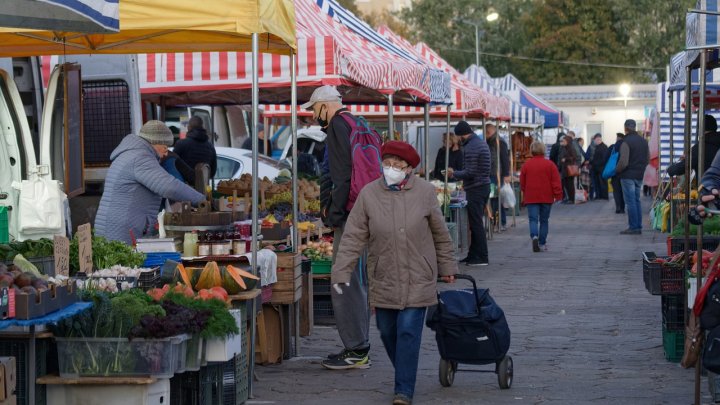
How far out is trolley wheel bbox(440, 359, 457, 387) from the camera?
8.74 m

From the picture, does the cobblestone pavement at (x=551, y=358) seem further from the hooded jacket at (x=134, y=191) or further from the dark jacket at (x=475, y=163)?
the hooded jacket at (x=134, y=191)

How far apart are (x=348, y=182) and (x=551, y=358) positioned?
219 centimetres

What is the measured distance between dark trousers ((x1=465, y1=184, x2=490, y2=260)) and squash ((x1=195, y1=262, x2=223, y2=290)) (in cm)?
963

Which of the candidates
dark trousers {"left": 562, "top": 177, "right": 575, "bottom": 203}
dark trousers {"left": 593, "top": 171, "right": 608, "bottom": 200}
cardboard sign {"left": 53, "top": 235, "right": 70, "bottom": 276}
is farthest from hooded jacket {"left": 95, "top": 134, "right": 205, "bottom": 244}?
dark trousers {"left": 593, "top": 171, "right": 608, "bottom": 200}

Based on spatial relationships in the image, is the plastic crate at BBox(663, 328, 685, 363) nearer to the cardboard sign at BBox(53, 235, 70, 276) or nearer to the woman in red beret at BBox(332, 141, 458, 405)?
the woman in red beret at BBox(332, 141, 458, 405)

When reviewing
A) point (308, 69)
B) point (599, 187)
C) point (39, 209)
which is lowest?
point (599, 187)

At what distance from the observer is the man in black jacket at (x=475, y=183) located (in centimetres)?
1752

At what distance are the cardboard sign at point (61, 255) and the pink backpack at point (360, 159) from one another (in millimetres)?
2283

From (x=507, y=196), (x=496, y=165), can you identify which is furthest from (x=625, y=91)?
(x=496, y=165)

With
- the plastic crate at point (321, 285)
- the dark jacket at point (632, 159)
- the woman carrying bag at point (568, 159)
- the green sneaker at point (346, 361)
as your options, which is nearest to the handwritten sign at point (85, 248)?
the green sneaker at point (346, 361)

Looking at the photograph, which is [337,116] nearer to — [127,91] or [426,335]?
[426,335]

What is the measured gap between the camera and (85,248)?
8188 millimetres

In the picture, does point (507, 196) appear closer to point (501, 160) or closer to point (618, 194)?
point (501, 160)

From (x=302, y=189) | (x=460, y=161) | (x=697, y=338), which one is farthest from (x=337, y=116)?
(x=460, y=161)
